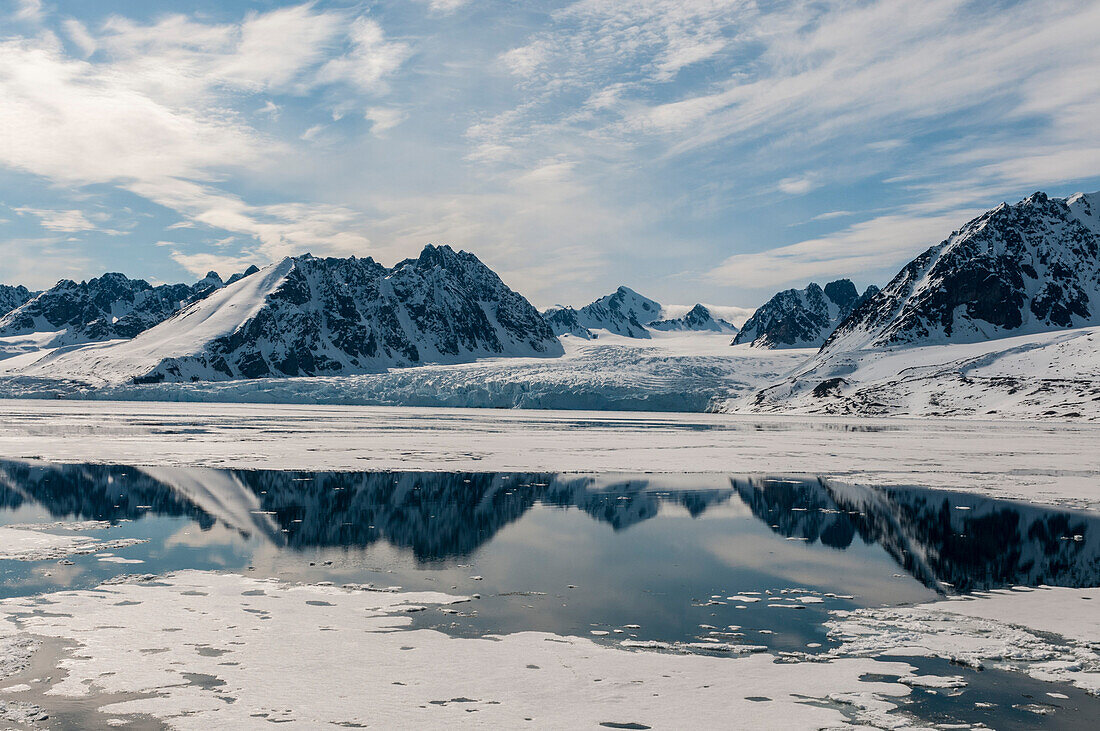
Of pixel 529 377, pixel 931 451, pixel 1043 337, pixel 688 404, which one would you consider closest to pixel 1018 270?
pixel 1043 337

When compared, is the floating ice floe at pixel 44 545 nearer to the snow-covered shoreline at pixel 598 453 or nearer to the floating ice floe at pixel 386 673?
the floating ice floe at pixel 386 673

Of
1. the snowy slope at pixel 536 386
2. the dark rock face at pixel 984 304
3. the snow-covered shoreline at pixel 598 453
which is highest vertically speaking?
the dark rock face at pixel 984 304

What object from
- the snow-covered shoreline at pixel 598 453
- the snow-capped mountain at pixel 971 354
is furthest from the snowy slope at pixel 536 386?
the snow-covered shoreline at pixel 598 453

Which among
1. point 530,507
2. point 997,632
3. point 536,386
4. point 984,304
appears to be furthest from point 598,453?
point 984,304

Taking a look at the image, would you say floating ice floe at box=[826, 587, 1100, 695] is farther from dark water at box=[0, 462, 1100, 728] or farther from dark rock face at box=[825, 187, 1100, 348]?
dark rock face at box=[825, 187, 1100, 348]

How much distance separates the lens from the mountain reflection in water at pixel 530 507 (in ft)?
57.1

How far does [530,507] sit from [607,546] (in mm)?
6139

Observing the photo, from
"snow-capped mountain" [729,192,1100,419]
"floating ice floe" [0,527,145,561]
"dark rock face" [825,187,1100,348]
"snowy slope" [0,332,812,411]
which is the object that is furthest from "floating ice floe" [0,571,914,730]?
"dark rock face" [825,187,1100,348]

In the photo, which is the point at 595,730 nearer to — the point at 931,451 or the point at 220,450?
→ the point at 220,450

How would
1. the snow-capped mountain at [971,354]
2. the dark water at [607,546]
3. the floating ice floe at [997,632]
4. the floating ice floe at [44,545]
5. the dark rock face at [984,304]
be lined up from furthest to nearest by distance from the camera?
the dark rock face at [984,304], the snow-capped mountain at [971,354], the floating ice floe at [44,545], the dark water at [607,546], the floating ice floe at [997,632]

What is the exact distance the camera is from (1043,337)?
145500 millimetres

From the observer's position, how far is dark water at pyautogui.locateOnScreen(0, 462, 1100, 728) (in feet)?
40.0

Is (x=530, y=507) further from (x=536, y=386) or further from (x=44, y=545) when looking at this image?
(x=536, y=386)

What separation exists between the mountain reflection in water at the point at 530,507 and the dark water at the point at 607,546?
9cm
